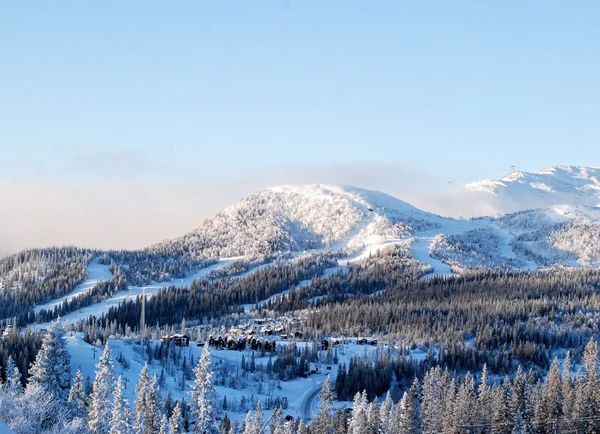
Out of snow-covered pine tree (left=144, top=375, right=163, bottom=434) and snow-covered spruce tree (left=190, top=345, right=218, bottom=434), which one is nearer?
snow-covered spruce tree (left=190, top=345, right=218, bottom=434)

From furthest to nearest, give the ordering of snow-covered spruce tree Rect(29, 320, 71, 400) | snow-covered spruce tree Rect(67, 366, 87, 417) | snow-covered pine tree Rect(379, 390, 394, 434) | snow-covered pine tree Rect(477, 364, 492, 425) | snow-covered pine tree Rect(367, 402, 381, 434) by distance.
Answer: snow-covered pine tree Rect(477, 364, 492, 425)
snow-covered pine tree Rect(379, 390, 394, 434)
snow-covered pine tree Rect(367, 402, 381, 434)
snow-covered spruce tree Rect(29, 320, 71, 400)
snow-covered spruce tree Rect(67, 366, 87, 417)

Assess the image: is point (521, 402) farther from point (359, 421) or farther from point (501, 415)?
point (359, 421)

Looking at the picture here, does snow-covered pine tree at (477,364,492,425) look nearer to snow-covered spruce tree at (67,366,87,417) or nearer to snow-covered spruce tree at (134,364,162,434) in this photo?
snow-covered spruce tree at (134,364,162,434)

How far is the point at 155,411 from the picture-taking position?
8825 cm

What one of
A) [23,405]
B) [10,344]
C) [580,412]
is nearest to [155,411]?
[23,405]

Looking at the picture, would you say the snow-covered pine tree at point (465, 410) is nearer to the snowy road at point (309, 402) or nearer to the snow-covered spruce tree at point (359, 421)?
the snow-covered spruce tree at point (359, 421)

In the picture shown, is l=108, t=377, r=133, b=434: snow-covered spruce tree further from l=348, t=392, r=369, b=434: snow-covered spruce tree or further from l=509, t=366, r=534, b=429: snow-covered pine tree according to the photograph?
l=509, t=366, r=534, b=429: snow-covered pine tree

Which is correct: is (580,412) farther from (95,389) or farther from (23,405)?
(23,405)

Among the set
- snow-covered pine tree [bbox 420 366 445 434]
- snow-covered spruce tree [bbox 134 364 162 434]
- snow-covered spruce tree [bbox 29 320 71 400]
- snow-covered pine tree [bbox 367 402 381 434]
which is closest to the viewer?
snow-covered spruce tree [bbox 134 364 162 434]

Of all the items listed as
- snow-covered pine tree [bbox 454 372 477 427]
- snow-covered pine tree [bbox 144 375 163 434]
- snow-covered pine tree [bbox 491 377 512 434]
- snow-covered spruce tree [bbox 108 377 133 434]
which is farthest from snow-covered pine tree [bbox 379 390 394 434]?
snow-covered spruce tree [bbox 108 377 133 434]

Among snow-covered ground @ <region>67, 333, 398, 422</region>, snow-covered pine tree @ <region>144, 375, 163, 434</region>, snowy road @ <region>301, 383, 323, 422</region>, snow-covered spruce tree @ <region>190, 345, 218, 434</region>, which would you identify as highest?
snow-covered spruce tree @ <region>190, 345, 218, 434</region>

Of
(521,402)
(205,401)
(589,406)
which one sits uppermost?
(205,401)

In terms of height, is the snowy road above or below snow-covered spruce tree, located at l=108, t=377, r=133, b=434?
below

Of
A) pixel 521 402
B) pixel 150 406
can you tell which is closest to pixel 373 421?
pixel 521 402
